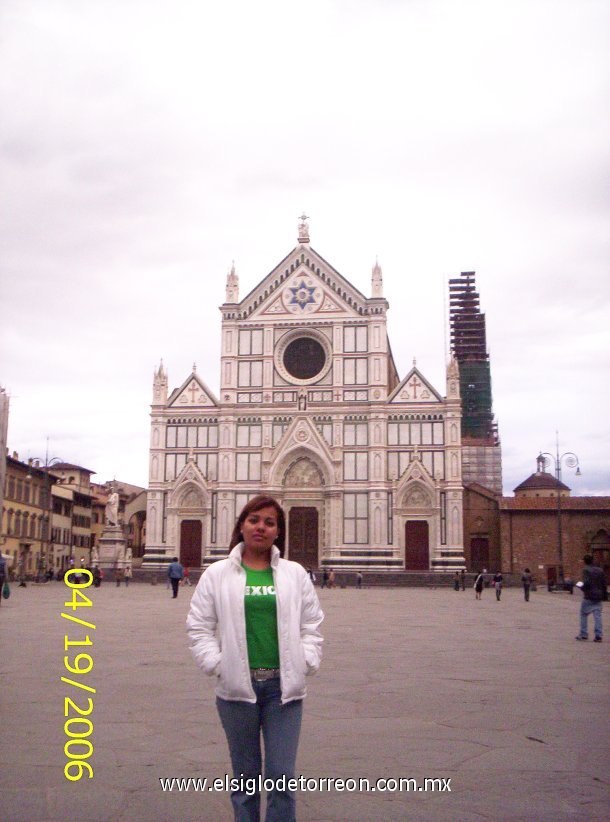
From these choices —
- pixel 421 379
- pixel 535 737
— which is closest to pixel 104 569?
pixel 421 379

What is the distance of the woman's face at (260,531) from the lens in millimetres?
4902

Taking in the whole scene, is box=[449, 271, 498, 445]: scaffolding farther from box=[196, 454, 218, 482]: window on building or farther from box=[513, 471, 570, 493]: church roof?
box=[196, 454, 218, 482]: window on building

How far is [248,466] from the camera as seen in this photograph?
2163 inches

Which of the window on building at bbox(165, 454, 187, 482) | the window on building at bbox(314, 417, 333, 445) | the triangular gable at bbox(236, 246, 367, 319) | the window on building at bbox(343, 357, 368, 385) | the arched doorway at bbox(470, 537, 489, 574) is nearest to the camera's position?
the window on building at bbox(314, 417, 333, 445)

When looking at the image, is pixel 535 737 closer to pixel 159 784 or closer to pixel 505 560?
pixel 159 784

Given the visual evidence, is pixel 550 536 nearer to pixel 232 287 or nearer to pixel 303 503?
pixel 303 503

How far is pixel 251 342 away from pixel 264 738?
52.3 m

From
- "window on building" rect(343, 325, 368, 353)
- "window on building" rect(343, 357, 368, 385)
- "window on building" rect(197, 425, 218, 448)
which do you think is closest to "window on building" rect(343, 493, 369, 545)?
"window on building" rect(343, 357, 368, 385)

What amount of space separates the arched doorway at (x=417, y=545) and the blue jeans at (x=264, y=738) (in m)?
48.7

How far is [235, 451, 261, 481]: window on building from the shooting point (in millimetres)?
54719

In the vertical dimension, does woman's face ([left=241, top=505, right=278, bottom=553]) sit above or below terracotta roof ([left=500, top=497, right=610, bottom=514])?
below

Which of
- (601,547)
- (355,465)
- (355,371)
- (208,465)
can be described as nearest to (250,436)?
(208,465)

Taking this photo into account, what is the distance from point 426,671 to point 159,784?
20.6 feet

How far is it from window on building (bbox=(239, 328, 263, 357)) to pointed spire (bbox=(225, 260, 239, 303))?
2256mm
